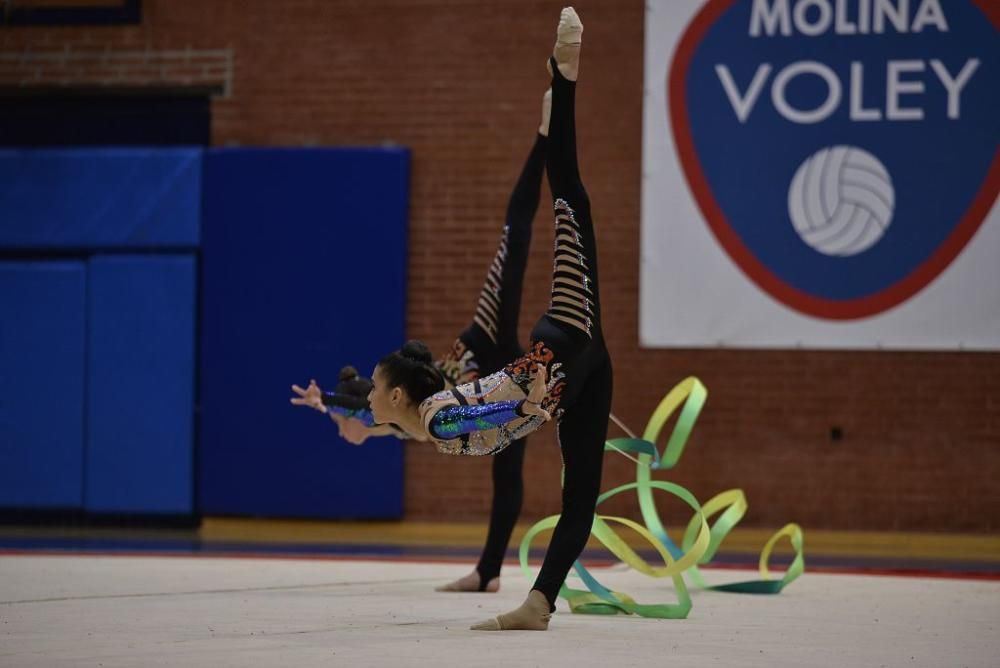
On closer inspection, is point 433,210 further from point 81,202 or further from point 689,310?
point 81,202

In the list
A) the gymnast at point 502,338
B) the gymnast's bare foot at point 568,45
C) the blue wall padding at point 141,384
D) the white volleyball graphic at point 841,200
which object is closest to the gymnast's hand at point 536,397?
the gymnast's bare foot at point 568,45

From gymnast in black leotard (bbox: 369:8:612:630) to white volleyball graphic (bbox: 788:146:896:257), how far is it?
3.98m

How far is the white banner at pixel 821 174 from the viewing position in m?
7.52

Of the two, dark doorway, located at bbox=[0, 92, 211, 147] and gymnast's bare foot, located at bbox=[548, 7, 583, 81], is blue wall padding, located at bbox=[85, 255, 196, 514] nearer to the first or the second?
dark doorway, located at bbox=[0, 92, 211, 147]

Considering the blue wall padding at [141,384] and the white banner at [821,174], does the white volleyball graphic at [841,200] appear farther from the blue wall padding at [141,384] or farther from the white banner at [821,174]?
the blue wall padding at [141,384]

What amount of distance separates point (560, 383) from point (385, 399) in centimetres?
55

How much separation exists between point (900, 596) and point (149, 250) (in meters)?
5.04

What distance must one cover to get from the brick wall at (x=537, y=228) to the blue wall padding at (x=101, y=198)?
1.45 ft

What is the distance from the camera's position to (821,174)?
301 inches

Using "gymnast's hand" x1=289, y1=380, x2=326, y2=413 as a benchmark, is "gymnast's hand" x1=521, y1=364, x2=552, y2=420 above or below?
above

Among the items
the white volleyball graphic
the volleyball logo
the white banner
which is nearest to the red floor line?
the white banner

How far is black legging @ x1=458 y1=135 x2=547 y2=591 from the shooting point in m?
4.90

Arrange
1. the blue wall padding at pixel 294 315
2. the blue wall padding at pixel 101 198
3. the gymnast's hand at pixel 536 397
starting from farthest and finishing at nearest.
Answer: the blue wall padding at pixel 101 198
the blue wall padding at pixel 294 315
the gymnast's hand at pixel 536 397

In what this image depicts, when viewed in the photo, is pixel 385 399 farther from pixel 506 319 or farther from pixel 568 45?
pixel 568 45
